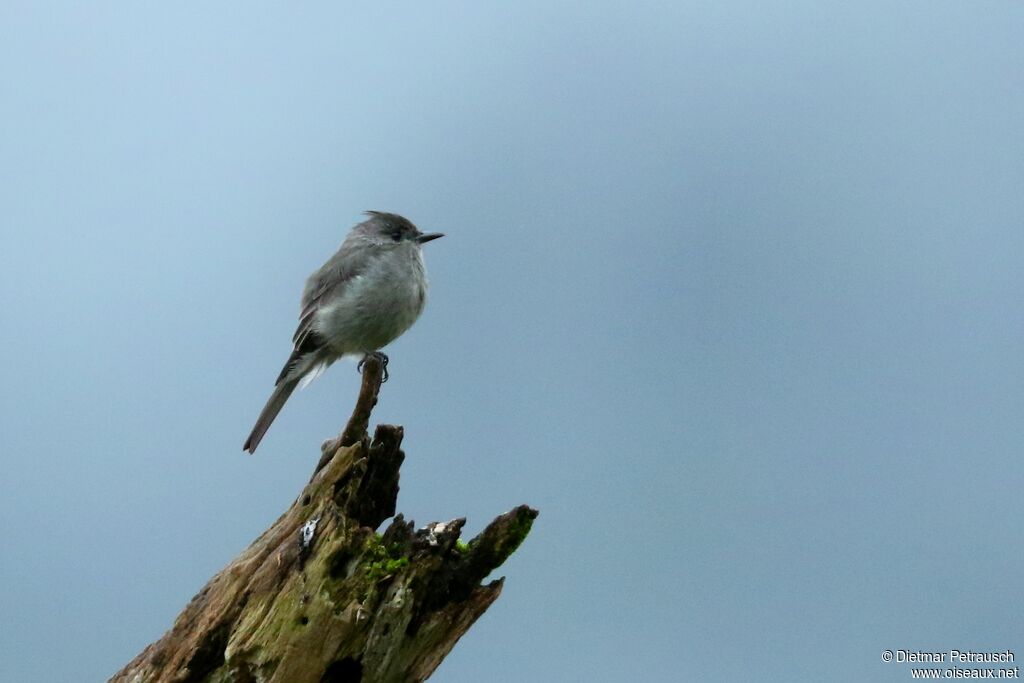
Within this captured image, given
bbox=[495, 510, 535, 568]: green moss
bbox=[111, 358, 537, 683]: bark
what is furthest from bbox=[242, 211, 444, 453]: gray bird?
bbox=[495, 510, 535, 568]: green moss

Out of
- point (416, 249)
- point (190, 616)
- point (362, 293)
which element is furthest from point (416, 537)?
point (416, 249)

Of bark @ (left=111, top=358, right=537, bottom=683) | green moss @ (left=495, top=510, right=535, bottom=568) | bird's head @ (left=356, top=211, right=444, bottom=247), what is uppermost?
bird's head @ (left=356, top=211, right=444, bottom=247)

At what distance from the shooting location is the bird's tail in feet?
32.7

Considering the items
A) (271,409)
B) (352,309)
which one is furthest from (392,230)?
(271,409)

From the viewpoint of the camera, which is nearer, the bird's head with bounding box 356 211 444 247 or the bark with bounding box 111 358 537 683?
the bark with bounding box 111 358 537 683

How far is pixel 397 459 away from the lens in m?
7.14

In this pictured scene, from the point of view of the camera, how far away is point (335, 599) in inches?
247

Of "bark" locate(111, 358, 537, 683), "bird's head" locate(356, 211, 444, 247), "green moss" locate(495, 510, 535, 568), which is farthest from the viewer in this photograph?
"bird's head" locate(356, 211, 444, 247)

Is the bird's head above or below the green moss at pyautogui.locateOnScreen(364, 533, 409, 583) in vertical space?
above

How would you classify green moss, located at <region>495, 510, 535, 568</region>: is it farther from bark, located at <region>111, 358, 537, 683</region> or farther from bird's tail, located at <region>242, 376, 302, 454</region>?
bird's tail, located at <region>242, 376, 302, 454</region>

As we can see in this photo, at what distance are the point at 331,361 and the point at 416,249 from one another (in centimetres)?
137

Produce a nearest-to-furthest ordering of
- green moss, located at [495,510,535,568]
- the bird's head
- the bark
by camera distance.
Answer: the bark < green moss, located at [495,510,535,568] < the bird's head

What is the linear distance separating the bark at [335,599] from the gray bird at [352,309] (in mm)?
3399

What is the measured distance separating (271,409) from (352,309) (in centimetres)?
118
